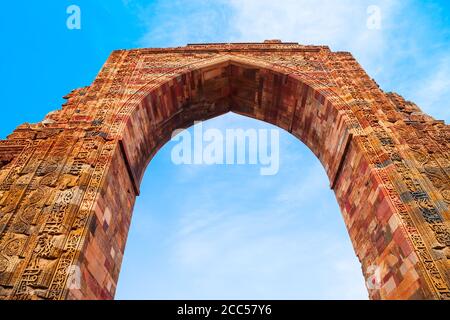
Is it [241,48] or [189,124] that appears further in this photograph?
[189,124]

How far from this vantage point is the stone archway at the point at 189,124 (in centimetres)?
488

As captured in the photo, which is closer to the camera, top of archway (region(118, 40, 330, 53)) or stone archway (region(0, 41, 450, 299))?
stone archway (region(0, 41, 450, 299))

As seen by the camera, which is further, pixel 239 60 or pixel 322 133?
pixel 239 60

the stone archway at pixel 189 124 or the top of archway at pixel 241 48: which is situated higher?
the top of archway at pixel 241 48

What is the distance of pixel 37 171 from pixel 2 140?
149 cm

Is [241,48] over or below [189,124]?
over

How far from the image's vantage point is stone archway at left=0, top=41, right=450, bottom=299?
192 inches

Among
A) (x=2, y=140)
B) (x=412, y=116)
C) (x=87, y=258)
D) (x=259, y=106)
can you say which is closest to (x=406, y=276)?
(x=412, y=116)

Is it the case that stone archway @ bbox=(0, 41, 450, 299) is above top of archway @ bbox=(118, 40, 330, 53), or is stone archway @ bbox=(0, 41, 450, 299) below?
below

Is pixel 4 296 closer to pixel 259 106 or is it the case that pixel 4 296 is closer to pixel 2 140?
pixel 2 140

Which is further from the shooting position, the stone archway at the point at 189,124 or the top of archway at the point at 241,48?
the top of archway at the point at 241,48

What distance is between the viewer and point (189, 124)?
33.4 ft

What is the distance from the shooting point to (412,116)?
7.63 meters
